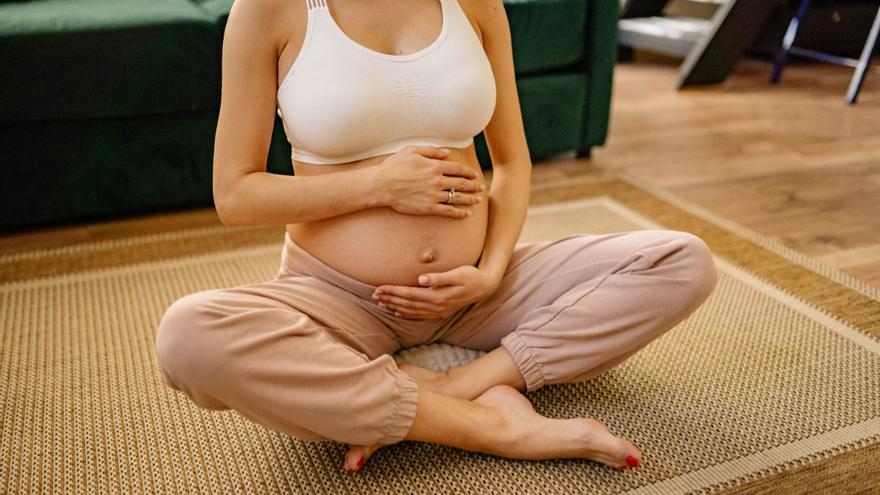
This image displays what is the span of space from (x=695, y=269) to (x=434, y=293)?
0.35 m

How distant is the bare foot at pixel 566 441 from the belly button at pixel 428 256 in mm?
223

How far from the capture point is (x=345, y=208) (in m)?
0.94

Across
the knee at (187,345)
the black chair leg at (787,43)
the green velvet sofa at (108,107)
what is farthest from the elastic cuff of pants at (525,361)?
the black chair leg at (787,43)

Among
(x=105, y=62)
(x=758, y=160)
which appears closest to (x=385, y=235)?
(x=105, y=62)

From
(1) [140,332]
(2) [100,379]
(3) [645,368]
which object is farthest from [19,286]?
(3) [645,368]

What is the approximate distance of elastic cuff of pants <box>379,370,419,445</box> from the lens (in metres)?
0.88

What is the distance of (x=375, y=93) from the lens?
912 millimetres

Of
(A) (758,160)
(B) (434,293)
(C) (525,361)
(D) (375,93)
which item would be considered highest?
(D) (375,93)

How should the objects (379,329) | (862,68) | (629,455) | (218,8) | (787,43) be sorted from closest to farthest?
(629,455) < (379,329) < (218,8) < (862,68) < (787,43)

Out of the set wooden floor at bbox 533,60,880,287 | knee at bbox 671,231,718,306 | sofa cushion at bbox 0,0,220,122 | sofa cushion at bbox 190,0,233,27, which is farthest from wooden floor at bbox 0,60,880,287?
knee at bbox 671,231,718,306

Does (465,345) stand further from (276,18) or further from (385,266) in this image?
(276,18)

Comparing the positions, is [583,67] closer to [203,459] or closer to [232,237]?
[232,237]

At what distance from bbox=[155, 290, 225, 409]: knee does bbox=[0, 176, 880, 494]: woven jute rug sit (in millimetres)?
188

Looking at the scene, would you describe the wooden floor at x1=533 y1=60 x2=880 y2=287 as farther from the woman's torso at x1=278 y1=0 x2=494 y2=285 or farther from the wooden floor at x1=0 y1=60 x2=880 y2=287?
the woman's torso at x1=278 y1=0 x2=494 y2=285
